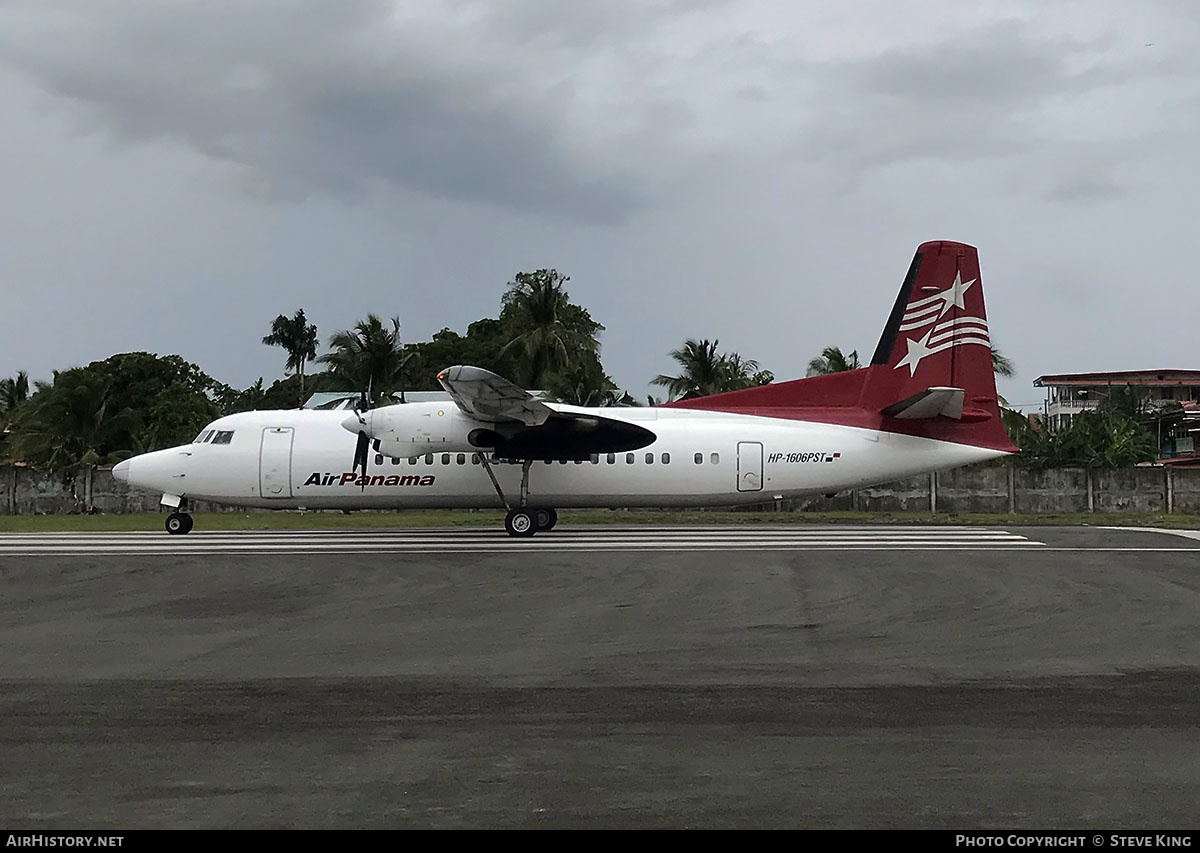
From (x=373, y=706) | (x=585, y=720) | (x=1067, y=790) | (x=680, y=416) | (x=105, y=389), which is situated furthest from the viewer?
(x=105, y=389)

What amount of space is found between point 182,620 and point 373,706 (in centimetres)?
486

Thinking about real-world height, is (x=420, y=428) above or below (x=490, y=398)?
below

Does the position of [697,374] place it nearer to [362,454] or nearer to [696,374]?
[696,374]

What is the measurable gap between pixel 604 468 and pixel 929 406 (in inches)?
262

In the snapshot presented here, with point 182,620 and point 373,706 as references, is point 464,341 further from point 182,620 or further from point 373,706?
point 373,706

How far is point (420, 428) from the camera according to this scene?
72.5 ft

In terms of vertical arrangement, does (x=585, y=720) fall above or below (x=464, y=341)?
below

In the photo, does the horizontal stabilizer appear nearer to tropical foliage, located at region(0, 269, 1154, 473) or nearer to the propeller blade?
the propeller blade

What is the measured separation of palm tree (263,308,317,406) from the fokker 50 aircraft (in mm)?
53143

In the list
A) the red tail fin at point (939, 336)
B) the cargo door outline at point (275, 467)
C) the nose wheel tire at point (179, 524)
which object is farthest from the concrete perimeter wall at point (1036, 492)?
the cargo door outline at point (275, 467)

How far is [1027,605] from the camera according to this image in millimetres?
11617

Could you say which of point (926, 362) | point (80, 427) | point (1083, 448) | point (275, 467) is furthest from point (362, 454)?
point (1083, 448)
